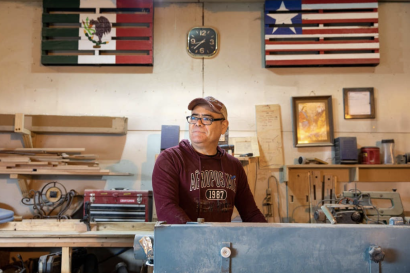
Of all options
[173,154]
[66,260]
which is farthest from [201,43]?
[66,260]

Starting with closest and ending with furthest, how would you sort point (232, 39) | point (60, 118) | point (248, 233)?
point (248, 233) → point (60, 118) → point (232, 39)

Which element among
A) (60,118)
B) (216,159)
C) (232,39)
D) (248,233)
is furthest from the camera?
(232,39)

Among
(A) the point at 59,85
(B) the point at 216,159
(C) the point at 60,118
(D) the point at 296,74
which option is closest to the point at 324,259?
(B) the point at 216,159

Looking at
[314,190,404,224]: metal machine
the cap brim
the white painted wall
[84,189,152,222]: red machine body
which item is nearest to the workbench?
[84,189,152,222]: red machine body

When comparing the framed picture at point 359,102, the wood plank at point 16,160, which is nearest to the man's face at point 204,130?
the wood plank at point 16,160

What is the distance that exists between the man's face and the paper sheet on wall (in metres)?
1.78

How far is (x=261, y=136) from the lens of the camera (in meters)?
3.67

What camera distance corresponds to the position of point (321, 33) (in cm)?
374

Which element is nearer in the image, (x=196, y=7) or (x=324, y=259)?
(x=324, y=259)

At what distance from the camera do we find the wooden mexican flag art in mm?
3721

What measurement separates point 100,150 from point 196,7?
1964 mm

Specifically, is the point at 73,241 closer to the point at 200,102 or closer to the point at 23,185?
the point at 23,185

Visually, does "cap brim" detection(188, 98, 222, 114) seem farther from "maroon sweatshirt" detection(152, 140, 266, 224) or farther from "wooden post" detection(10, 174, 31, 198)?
"wooden post" detection(10, 174, 31, 198)

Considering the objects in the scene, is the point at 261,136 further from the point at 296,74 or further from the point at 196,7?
the point at 196,7
